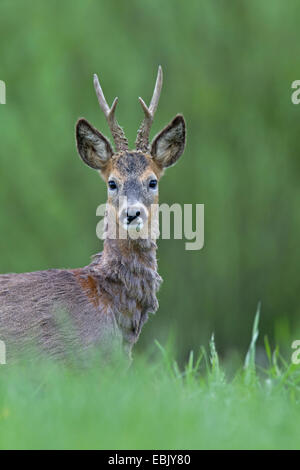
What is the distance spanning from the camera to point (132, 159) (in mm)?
7621

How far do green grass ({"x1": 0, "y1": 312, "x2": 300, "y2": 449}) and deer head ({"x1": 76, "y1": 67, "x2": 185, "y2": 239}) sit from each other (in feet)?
4.59

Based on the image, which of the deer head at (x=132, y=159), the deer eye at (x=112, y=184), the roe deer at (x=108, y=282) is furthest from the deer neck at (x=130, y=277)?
the deer eye at (x=112, y=184)

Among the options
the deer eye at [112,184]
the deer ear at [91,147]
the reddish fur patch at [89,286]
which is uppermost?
the deer ear at [91,147]

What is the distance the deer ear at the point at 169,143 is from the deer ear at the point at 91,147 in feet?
1.21

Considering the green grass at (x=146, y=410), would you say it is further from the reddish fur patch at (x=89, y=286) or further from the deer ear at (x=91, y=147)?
the deer ear at (x=91, y=147)

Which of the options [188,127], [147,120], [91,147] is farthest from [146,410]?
[188,127]

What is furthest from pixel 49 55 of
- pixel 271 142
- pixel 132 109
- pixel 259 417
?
pixel 259 417

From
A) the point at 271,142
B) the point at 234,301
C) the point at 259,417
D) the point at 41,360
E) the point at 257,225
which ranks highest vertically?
the point at 271,142

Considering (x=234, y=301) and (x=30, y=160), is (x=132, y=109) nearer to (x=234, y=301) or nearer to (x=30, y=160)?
(x=30, y=160)

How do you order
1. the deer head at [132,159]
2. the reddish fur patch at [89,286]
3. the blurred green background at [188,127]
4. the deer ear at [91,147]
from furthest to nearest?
the blurred green background at [188,127]
the deer ear at [91,147]
the deer head at [132,159]
the reddish fur patch at [89,286]

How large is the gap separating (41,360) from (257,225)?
971 centimetres

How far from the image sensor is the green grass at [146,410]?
476 centimetres

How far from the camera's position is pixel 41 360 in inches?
268

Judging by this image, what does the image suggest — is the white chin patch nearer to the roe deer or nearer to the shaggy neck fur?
the roe deer
